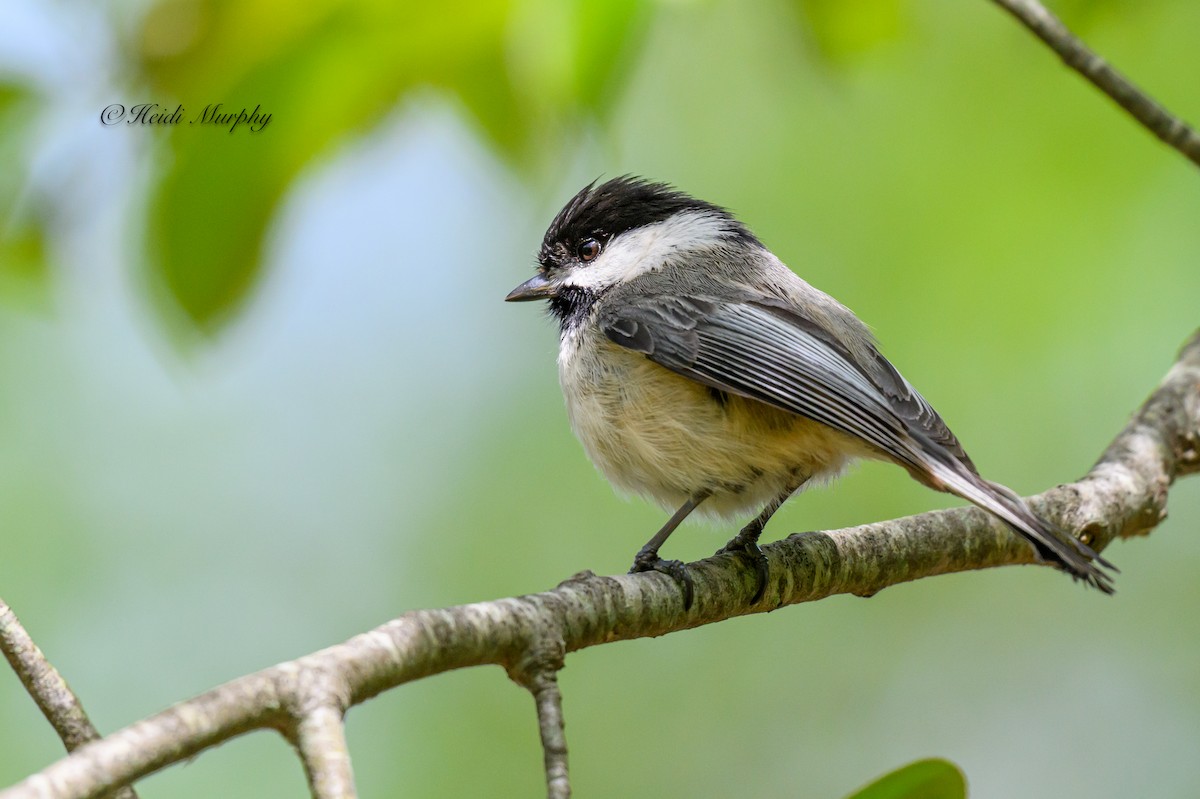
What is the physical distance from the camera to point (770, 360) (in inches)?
94.4

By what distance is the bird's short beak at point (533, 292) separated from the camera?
118 inches

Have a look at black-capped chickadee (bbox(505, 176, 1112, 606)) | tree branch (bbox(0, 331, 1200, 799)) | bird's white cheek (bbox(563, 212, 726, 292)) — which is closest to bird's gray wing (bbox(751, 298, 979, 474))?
black-capped chickadee (bbox(505, 176, 1112, 606))

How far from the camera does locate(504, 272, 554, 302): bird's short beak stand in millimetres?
2988

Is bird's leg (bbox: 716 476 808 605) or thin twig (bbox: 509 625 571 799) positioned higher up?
bird's leg (bbox: 716 476 808 605)

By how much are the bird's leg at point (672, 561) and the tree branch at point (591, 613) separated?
0.09ft

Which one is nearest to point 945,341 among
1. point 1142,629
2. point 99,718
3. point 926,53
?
point 926,53

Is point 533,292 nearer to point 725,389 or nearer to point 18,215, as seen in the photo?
point 725,389

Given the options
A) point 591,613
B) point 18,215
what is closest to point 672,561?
point 591,613

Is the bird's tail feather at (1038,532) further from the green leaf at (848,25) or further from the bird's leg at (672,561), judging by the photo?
A: the green leaf at (848,25)

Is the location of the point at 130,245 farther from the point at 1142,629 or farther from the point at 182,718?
the point at 1142,629

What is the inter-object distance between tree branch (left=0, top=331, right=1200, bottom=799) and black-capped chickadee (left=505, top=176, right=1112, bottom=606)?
144mm

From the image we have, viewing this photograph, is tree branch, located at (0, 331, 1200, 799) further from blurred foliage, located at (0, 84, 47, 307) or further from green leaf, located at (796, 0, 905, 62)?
blurred foliage, located at (0, 84, 47, 307)

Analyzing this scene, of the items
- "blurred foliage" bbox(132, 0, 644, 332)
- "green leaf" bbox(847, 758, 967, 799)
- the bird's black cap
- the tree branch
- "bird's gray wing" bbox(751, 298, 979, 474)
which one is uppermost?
the bird's black cap

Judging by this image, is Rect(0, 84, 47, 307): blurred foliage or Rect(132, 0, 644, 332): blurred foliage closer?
Rect(132, 0, 644, 332): blurred foliage
